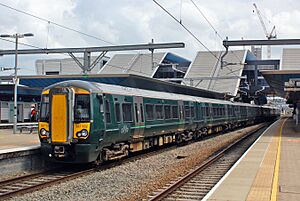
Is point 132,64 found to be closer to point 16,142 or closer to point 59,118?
point 16,142

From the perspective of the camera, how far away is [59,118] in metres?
13.2

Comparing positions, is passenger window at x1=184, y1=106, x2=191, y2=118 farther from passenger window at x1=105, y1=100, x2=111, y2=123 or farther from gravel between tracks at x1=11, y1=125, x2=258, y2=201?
passenger window at x1=105, y1=100, x2=111, y2=123

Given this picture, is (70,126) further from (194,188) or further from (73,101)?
(194,188)

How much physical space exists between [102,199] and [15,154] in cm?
479

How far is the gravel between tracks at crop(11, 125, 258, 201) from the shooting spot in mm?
9938

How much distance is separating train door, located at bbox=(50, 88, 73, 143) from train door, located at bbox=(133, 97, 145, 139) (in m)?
3.77

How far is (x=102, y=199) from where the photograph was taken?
958cm

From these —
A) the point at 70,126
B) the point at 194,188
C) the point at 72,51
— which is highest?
the point at 72,51

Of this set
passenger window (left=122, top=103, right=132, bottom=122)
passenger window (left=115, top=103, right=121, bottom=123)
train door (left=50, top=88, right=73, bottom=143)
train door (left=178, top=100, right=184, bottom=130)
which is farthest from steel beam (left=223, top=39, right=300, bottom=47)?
train door (left=50, top=88, right=73, bottom=143)

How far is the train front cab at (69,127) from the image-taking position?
12.9 meters

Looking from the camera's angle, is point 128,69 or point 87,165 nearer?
point 87,165

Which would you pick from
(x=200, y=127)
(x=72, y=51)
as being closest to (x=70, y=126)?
(x=200, y=127)

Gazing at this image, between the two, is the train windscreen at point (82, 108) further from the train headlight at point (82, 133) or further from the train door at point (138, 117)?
the train door at point (138, 117)

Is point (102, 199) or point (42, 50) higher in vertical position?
point (42, 50)
